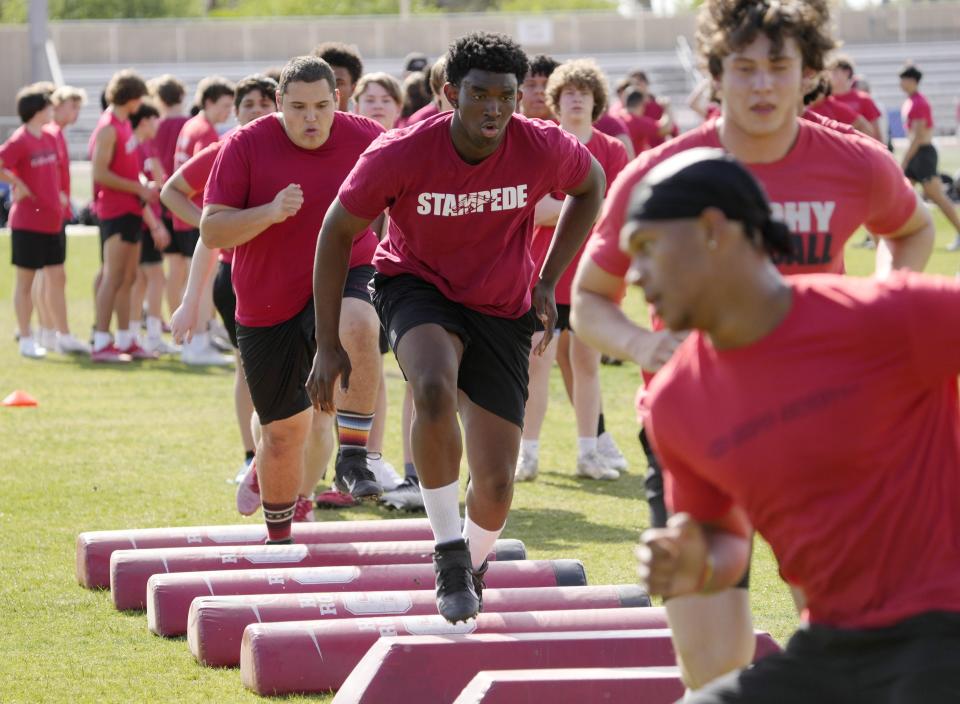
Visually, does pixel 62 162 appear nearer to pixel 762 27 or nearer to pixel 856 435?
pixel 762 27

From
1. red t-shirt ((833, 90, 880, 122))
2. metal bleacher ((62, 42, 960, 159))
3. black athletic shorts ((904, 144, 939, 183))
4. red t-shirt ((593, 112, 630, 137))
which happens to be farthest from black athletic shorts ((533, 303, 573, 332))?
metal bleacher ((62, 42, 960, 159))

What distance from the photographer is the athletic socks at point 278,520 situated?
7000mm

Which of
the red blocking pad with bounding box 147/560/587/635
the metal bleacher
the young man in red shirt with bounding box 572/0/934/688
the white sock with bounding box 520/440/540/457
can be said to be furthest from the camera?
the metal bleacher

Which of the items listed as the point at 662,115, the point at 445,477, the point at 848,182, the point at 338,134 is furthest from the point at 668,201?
the point at 662,115

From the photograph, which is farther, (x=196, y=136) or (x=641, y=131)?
(x=641, y=131)

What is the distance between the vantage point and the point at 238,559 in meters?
6.72

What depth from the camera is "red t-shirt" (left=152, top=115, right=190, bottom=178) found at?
15.3m

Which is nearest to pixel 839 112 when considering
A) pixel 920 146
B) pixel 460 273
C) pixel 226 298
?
pixel 920 146

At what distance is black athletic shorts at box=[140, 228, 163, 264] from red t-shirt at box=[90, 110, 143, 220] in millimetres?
775

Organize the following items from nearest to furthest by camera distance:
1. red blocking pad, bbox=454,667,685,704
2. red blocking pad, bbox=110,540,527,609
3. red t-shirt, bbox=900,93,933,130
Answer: red blocking pad, bbox=454,667,685,704, red blocking pad, bbox=110,540,527,609, red t-shirt, bbox=900,93,933,130

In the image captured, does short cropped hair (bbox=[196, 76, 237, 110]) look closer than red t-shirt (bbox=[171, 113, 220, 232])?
No

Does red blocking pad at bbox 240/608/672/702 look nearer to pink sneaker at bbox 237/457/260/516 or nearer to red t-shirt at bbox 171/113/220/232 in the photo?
pink sneaker at bbox 237/457/260/516

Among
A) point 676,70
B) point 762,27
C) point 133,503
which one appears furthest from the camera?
point 676,70

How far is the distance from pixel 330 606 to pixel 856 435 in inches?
125
